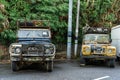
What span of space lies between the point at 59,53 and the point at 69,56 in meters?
1.74

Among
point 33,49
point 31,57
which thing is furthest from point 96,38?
point 31,57

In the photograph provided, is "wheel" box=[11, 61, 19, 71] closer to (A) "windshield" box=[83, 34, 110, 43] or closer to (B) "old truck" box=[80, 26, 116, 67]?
(B) "old truck" box=[80, 26, 116, 67]

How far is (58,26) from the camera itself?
23.2m

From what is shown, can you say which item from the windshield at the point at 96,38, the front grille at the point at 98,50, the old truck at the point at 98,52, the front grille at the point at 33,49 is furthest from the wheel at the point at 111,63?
the front grille at the point at 33,49

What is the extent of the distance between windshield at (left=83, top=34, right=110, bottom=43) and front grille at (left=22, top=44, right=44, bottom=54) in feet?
16.0

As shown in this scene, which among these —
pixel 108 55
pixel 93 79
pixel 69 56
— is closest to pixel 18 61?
pixel 93 79

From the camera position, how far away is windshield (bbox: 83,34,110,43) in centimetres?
1906

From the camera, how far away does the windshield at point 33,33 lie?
1697 centimetres

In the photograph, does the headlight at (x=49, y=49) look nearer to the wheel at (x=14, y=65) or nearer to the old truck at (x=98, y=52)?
the wheel at (x=14, y=65)

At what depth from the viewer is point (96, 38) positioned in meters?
19.3

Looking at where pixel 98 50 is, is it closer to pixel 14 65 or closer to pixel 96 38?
pixel 96 38

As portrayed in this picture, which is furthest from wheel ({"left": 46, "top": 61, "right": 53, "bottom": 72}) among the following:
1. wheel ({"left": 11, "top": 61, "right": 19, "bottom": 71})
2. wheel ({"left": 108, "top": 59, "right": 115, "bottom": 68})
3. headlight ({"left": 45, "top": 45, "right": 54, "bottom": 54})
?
wheel ({"left": 108, "top": 59, "right": 115, "bottom": 68})

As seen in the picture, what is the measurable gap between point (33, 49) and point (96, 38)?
18.1ft

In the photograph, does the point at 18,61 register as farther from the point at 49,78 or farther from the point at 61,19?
the point at 61,19
